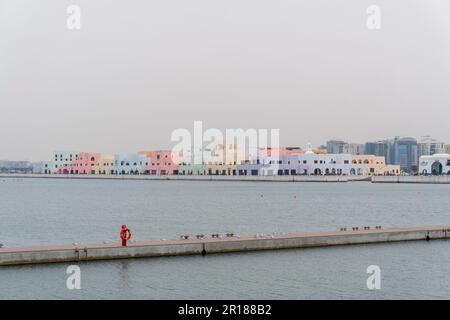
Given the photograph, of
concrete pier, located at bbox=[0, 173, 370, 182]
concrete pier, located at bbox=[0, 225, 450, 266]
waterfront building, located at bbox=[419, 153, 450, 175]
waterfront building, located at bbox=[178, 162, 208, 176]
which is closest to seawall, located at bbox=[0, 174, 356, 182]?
concrete pier, located at bbox=[0, 173, 370, 182]

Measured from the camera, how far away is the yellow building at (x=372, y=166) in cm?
17688

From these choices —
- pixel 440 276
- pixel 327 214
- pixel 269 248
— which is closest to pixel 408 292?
pixel 440 276

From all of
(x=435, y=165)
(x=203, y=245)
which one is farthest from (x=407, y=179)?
(x=203, y=245)

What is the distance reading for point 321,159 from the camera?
16850 cm

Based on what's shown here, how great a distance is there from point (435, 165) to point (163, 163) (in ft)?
237

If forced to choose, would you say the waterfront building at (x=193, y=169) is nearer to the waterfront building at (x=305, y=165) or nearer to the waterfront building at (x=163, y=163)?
the waterfront building at (x=163, y=163)

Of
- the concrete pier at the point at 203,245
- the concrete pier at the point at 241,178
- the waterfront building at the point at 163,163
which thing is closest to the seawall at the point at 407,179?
the concrete pier at the point at 241,178

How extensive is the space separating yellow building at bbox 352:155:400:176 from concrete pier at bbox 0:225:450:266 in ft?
476

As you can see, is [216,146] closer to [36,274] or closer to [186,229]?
[186,229]

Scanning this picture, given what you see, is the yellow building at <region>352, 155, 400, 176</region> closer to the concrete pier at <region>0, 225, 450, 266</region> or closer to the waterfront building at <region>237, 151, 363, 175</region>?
the waterfront building at <region>237, 151, 363, 175</region>

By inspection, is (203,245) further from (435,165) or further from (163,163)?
(163,163)

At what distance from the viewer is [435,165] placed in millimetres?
176250

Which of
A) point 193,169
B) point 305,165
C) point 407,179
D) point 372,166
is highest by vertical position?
point 305,165
